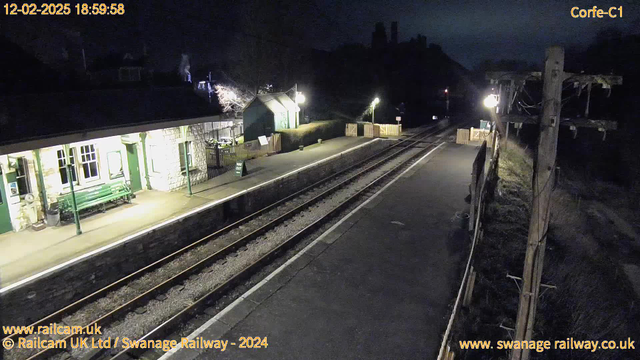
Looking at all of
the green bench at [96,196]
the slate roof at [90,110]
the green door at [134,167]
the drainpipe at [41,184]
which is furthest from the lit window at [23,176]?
the green door at [134,167]

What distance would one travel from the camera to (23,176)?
36.9 feet

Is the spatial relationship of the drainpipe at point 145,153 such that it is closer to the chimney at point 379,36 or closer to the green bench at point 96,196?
the green bench at point 96,196

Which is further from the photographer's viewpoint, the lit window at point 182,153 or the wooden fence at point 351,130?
the wooden fence at point 351,130

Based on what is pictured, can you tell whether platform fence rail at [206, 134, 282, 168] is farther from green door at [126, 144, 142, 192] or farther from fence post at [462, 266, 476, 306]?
fence post at [462, 266, 476, 306]

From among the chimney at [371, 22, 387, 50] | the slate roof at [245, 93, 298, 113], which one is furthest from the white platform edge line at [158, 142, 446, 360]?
the chimney at [371, 22, 387, 50]

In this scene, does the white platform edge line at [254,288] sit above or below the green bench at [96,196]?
below

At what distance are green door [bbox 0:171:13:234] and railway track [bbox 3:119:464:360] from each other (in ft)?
13.7

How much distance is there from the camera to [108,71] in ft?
74.6

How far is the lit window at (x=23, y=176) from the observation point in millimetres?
11141

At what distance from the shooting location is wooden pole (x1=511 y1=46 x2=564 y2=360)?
4.89 meters

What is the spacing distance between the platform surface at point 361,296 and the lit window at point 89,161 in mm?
7846

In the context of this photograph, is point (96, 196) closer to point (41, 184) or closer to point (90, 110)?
point (41, 184)

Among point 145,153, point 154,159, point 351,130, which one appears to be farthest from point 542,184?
point 351,130

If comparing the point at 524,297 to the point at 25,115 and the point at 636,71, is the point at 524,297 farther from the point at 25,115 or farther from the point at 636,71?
the point at 636,71
